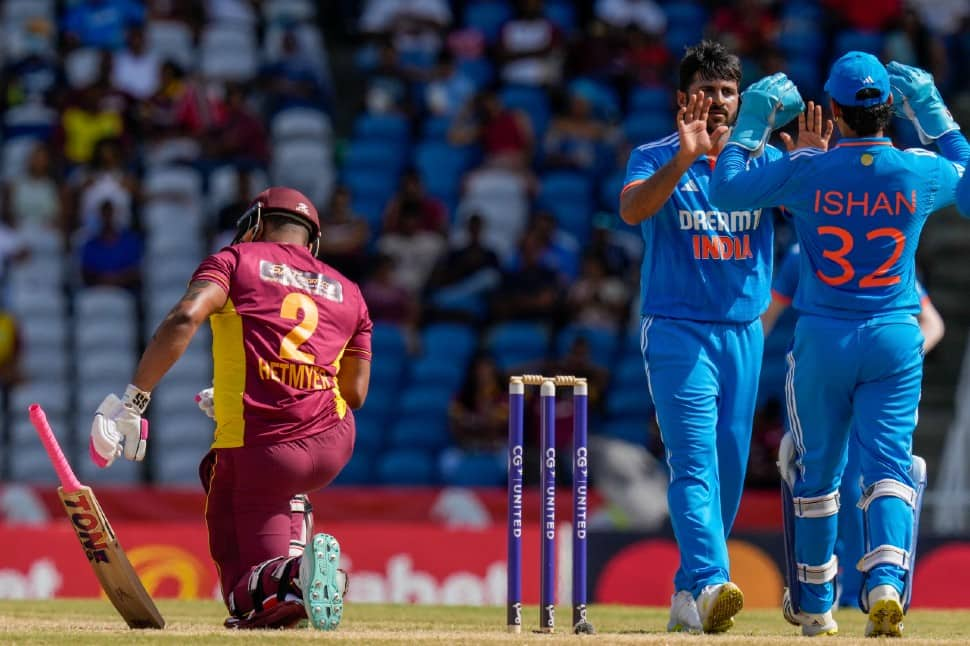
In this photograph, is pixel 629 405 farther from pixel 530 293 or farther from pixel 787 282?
pixel 787 282

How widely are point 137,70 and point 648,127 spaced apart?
5.58m

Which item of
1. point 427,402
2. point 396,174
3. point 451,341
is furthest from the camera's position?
point 396,174

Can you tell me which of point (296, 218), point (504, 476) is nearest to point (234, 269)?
point (296, 218)

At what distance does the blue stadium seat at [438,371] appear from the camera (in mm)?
15906

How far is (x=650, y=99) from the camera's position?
17781 mm

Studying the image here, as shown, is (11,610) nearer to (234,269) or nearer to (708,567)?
(234,269)

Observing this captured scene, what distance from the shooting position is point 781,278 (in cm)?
Result: 863

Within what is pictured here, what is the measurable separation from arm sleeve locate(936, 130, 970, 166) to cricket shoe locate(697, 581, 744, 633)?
Result: 1990 millimetres

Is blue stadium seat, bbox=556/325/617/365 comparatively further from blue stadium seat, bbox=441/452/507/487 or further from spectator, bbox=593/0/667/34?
spectator, bbox=593/0/667/34

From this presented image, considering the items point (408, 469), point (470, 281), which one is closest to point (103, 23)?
point (470, 281)

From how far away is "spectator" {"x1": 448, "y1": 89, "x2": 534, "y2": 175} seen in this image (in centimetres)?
1738

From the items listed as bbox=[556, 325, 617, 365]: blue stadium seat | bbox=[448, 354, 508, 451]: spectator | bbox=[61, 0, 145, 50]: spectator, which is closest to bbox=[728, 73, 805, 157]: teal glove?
bbox=[448, 354, 508, 451]: spectator

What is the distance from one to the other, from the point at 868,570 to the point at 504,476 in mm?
7916

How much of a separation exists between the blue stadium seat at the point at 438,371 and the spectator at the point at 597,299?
1.15 meters
